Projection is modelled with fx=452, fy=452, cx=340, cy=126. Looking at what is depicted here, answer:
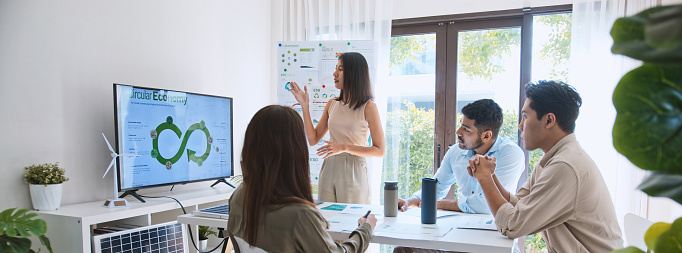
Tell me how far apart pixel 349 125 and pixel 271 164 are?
1423 mm

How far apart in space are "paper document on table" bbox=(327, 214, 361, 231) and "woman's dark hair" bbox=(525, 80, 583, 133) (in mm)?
819

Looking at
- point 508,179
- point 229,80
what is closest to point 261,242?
point 508,179

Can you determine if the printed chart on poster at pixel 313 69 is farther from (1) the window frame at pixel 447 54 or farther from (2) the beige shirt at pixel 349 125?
(2) the beige shirt at pixel 349 125

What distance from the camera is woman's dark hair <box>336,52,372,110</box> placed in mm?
2717

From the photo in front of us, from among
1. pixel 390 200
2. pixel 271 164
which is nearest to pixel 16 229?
pixel 271 164

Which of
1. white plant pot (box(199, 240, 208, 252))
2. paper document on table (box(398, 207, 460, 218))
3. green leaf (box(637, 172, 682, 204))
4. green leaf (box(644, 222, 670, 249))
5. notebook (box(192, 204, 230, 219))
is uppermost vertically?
green leaf (box(637, 172, 682, 204))

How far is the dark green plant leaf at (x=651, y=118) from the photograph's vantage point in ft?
1.04

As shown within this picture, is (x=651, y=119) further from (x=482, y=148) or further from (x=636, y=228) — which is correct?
(x=482, y=148)

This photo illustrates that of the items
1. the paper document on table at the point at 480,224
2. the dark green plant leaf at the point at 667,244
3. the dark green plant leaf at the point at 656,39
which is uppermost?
the dark green plant leaf at the point at 656,39

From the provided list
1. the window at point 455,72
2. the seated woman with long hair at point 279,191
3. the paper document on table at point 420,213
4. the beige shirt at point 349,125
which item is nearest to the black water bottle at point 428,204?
the paper document on table at point 420,213

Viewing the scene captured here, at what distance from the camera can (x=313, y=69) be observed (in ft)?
→ 12.9

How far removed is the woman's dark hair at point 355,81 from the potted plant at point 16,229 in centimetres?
166

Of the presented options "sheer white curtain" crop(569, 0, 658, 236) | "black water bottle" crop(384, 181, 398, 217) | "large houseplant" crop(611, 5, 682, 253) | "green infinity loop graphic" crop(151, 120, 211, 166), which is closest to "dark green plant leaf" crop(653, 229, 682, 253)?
"large houseplant" crop(611, 5, 682, 253)

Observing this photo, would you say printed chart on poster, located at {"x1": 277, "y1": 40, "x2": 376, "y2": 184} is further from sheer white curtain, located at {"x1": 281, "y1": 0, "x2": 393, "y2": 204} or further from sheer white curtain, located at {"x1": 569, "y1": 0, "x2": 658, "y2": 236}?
sheer white curtain, located at {"x1": 569, "y1": 0, "x2": 658, "y2": 236}
